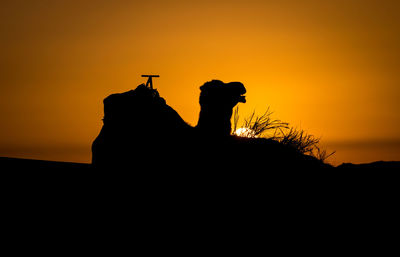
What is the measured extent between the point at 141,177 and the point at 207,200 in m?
1.50

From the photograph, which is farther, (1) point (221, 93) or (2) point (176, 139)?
(1) point (221, 93)

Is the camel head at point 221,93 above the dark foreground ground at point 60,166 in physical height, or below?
above

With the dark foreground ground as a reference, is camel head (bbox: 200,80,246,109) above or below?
above

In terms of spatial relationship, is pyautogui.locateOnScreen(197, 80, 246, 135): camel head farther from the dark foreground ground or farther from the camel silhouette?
the dark foreground ground

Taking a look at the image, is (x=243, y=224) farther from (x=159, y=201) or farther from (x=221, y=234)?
(x=159, y=201)

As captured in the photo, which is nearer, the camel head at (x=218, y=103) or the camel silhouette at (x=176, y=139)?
the camel silhouette at (x=176, y=139)

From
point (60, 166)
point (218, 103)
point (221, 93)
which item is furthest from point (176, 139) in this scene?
point (60, 166)

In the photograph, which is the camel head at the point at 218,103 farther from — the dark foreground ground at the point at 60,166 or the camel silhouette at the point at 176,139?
the dark foreground ground at the point at 60,166

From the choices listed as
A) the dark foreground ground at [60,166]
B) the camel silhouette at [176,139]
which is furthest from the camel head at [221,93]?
the dark foreground ground at [60,166]

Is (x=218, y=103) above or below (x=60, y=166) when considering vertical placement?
above

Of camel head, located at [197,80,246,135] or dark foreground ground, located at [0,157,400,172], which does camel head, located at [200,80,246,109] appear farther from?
dark foreground ground, located at [0,157,400,172]

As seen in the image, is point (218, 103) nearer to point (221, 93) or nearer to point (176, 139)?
point (221, 93)

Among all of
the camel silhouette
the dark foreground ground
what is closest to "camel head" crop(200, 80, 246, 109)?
the camel silhouette

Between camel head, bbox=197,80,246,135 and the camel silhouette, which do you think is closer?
the camel silhouette
